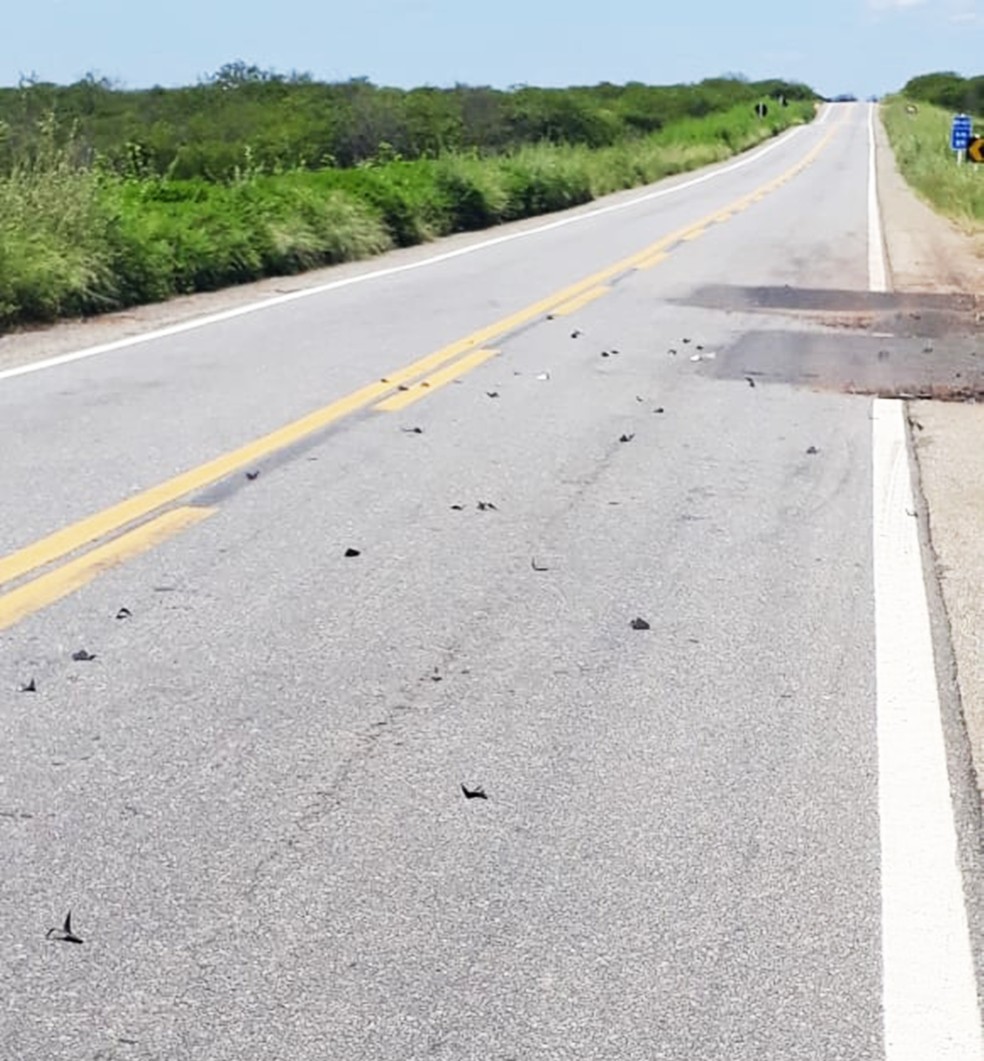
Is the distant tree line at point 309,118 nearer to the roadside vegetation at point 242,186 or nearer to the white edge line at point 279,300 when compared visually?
the roadside vegetation at point 242,186

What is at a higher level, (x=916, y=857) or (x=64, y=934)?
(x=64, y=934)

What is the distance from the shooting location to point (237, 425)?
31.4 feet

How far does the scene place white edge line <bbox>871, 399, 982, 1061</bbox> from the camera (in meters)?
3.39

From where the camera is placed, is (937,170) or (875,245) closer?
(875,245)

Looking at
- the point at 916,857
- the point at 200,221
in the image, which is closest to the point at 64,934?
the point at 916,857

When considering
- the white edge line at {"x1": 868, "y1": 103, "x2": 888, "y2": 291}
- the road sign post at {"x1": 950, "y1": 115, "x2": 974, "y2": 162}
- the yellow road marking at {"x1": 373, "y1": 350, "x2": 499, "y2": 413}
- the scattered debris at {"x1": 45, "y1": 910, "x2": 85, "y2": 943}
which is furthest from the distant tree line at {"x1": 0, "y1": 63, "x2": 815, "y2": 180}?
the scattered debris at {"x1": 45, "y1": 910, "x2": 85, "y2": 943}

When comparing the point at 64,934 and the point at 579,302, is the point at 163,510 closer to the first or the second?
the point at 64,934

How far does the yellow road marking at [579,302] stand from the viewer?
16.0 meters

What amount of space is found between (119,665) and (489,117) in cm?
6790

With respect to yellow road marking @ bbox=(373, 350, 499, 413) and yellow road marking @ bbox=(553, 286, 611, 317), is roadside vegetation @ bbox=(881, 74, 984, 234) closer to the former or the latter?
yellow road marking @ bbox=(553, 286, 611, 317)

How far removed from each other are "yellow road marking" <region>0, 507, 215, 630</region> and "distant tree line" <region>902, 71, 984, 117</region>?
137 m

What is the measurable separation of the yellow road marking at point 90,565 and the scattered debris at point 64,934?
85.8 inches

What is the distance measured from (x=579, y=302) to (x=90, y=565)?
10.9 metres

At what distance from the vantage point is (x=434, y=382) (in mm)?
11570
